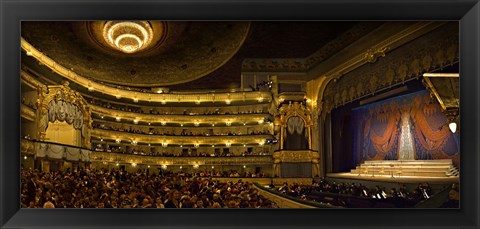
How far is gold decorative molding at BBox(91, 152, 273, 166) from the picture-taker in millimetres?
5559

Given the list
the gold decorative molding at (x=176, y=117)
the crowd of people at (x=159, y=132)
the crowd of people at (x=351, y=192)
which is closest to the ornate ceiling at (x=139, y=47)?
the gold decorative molding at (x=176, y=117)

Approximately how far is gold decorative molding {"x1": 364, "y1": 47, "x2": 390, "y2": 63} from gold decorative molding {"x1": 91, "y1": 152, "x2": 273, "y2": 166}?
5.72 ft

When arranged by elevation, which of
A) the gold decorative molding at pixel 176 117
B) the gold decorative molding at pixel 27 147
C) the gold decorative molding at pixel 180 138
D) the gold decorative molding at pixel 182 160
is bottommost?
the gold decorative molding at pixel 182 160

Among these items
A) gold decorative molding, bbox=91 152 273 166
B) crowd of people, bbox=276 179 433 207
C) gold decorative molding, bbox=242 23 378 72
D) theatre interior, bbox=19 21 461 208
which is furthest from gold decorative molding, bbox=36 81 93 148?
crowd of people, bbox=276 179 433 207

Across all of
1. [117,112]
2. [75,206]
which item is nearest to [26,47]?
[117,112]

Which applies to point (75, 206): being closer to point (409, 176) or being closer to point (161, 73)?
point (161, 73)

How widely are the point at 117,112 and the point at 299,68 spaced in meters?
2.37

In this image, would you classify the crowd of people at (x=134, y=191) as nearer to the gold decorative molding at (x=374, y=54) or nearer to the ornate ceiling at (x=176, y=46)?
the ornate ceiling at (x=176, y=46)

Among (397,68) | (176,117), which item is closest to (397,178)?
(397,68)

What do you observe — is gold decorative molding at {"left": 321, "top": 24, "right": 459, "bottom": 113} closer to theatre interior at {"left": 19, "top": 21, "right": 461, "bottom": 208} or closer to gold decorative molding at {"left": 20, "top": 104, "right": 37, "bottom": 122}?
theatre interior at {"left": 19, "top": 21, "right": 461, "bottom": 208}

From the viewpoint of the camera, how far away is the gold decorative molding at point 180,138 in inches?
220
